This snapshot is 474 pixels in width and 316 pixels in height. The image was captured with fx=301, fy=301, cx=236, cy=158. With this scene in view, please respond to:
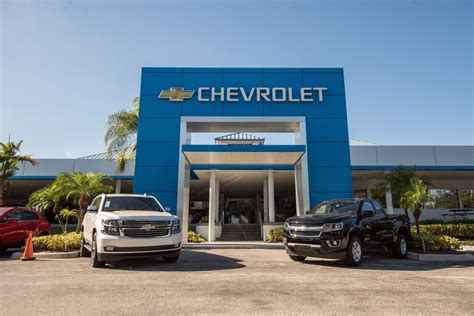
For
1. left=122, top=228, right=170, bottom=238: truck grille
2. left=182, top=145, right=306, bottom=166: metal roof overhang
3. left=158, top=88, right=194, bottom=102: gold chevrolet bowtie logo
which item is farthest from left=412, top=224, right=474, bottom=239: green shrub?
left=122, top=228, right=170, bottom=238: truck grille

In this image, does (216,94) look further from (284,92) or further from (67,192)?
(67,192)

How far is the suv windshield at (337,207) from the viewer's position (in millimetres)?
8789

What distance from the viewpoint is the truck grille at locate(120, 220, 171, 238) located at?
23.8 feet

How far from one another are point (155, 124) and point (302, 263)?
Answer: 1085cm

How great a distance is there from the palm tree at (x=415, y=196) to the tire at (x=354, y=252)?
670cm

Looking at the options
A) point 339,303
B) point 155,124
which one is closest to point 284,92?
point 155,124

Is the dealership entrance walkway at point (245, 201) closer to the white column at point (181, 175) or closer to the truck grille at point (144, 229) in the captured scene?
the white column at point (181, 175)

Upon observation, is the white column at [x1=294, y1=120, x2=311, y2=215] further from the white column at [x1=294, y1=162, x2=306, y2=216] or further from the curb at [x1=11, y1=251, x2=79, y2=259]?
the curb at [x1=11, y1=251, x2=79, y2=259]

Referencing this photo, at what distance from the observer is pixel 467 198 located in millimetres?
27297

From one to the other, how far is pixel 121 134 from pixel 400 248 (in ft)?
58.5

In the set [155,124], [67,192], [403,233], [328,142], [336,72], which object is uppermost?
[336,72]

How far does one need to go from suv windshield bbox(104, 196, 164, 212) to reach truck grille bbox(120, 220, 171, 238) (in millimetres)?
1265

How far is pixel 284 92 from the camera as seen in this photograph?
53.9ft

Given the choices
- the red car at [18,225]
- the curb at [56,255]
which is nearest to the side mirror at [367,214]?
the curb at [56,255]
